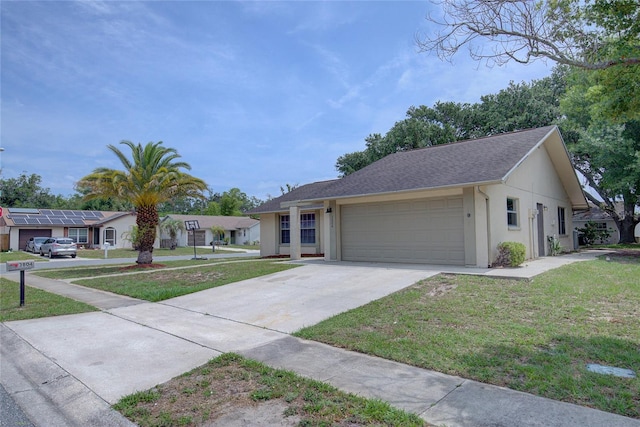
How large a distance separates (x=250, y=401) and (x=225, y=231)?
45855 mm

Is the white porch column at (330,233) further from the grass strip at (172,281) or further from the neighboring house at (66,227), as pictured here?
the neighboring house at (66,227)

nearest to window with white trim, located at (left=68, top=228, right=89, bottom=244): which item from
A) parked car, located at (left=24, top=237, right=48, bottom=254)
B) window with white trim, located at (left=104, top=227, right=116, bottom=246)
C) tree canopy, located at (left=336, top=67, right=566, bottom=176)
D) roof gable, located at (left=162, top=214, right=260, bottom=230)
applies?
window with white trim, located at (left=104, top=227, right=116, bottom=246)

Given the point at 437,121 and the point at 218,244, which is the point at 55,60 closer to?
the point at 437,121

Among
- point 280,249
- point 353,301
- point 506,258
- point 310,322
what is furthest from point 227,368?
point 280,249

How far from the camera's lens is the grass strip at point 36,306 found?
845cm

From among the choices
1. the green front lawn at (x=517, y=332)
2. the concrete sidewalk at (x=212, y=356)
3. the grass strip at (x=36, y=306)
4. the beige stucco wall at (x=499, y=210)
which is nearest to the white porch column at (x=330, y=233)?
the beige stucco wall at (x=499, y=210)

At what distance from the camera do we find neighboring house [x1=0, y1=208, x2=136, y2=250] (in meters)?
37.8

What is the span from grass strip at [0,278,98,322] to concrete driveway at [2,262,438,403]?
52 centimetres

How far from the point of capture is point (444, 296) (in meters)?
8.33

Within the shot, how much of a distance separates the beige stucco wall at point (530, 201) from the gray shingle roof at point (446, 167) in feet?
2.76

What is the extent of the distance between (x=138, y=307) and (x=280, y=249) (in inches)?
528

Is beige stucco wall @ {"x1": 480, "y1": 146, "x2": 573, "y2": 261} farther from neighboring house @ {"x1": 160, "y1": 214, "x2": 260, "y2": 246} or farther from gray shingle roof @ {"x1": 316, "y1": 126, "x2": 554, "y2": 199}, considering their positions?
neighboring house @ {"x1": 160, "y1": 214, "x2": 260, "y2": 246}

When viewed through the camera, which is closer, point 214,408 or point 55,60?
point 214,408

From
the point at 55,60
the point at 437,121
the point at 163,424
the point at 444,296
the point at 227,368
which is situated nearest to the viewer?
the point at 163,424
